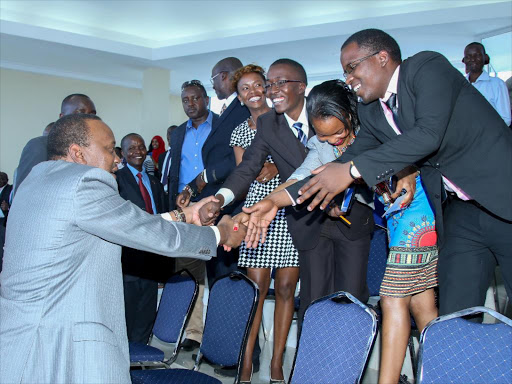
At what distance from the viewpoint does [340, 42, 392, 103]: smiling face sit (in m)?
2.61

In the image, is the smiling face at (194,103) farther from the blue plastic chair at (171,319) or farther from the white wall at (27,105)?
the white wall at (27,105)

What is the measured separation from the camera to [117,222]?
2.17 m

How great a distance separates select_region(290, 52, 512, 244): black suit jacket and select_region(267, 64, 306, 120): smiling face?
1.28 metres

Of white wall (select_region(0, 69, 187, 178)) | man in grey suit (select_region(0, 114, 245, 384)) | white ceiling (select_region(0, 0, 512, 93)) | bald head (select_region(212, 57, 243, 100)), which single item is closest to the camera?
man in grey suit (select_region(0, 114, 245, 384))

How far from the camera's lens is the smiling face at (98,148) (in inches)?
94.9

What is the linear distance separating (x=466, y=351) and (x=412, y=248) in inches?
32.8

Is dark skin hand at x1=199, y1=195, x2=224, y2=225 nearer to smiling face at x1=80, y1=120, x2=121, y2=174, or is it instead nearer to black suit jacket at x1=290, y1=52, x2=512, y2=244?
smiling face at x1=80, y1=120, x2=121, y2=174

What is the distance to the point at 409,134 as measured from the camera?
7.52ft

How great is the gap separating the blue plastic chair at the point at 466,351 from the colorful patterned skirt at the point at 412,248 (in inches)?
27.5

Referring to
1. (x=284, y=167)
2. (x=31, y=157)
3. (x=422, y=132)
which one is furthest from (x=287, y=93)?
(x=31, y=157)

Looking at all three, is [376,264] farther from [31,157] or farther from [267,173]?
[31,157]

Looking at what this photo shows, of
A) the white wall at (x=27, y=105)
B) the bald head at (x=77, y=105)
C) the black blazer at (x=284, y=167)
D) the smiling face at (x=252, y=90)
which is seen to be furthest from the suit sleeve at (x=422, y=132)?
the white wall at (x=27, y=105)

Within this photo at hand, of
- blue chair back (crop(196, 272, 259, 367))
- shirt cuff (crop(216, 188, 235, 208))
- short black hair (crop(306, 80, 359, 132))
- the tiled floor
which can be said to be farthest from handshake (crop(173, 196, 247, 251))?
the tiled floor

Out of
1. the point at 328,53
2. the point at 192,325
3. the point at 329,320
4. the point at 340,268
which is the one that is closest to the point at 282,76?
the point at 340,268
